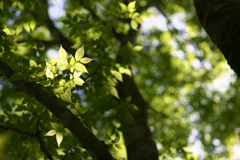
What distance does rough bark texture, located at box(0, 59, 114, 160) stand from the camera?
144cm

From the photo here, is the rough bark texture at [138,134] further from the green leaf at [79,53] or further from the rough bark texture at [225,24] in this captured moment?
the rough bark texture at [225,24]

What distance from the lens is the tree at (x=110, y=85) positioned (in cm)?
160

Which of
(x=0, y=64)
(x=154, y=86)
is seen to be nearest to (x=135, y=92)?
(x=0, y=64)

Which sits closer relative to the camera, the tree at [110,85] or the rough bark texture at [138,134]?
the tree at [110,85]

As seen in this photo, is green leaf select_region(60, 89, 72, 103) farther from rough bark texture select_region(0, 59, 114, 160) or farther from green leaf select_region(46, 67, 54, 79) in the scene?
green leaf select_region(46, 67, 54, 79)

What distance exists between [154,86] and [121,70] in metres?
5.45

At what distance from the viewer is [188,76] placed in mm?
7895

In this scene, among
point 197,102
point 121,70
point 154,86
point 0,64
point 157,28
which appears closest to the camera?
point 0,64

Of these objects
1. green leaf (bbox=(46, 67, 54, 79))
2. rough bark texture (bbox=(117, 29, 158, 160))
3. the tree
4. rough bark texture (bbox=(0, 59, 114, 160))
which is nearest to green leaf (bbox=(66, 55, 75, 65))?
the tree

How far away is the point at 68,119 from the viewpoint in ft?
5.05

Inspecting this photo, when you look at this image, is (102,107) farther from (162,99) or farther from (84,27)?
(162,99)

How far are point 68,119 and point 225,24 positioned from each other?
4.63ft

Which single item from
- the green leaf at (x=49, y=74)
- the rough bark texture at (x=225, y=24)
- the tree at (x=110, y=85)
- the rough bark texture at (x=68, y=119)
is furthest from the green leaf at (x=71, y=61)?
the rough bark texture at (x=225, y=24)

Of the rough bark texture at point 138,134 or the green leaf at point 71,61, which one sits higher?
the green leaf at point 71,61
